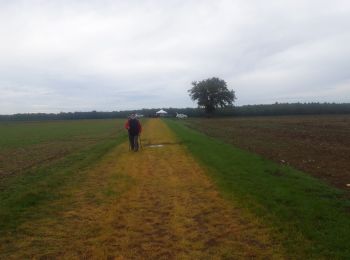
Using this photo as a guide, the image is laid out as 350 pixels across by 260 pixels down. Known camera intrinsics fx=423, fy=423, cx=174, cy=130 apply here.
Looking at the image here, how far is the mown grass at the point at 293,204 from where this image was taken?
6094mm

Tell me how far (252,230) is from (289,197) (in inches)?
109

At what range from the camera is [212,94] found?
368 ft

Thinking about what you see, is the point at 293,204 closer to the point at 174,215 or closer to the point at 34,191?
the point at 174,215

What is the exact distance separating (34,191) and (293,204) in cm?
629

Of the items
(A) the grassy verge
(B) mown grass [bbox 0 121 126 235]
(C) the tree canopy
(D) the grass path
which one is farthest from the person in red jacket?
(C) the tree canopy

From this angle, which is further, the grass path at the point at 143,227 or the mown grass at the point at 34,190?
the mown grass at the point at 34,190

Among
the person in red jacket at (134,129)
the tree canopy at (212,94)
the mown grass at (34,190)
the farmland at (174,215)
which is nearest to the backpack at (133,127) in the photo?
the person in red jacket at (134,129)

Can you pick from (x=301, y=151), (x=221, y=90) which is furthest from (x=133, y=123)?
(x=221, y=90)

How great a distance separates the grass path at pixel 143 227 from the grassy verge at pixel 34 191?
242 millimetres

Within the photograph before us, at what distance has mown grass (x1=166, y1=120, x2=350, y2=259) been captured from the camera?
6094 millimetres

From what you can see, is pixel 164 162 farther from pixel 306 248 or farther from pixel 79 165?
pixel 306 248

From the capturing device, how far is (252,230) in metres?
6.89

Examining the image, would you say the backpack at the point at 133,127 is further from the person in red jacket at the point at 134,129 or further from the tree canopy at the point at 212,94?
the tree canopy at the point at 212,94

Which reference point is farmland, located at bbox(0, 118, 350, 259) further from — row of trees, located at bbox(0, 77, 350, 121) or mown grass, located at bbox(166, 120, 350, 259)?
row of trees, located at bbox(0, 77, 350, 121)
